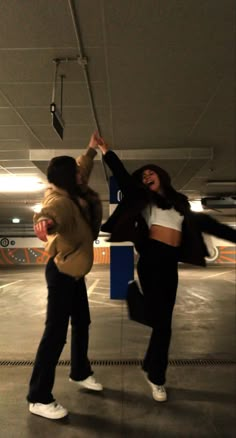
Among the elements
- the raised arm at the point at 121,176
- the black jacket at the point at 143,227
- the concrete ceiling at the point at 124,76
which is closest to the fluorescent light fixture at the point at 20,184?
the concrete ceiling at the point at 124,76

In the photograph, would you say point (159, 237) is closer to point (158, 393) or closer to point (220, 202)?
point (158, 393)

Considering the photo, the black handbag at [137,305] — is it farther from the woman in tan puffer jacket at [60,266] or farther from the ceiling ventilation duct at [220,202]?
the ceiling ventilation duct at [220,202]

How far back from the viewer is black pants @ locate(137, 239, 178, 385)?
212 centimetres

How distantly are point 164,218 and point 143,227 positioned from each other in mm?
157

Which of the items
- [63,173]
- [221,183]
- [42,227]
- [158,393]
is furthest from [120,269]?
[42,227]

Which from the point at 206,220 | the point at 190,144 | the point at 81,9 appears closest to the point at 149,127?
the point at 190,144

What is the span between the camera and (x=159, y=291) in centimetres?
213

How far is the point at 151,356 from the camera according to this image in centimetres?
219

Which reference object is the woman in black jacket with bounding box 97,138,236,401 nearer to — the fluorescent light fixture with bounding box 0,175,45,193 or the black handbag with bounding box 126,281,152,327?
the black handbag with bounding box 126,281,152,327

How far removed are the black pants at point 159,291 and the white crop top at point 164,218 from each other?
130 mm

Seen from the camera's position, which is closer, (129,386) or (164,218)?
(164,218)

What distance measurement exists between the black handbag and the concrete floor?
0.54m

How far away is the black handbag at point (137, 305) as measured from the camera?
2.17m

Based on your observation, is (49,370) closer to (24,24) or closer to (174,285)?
(174,285)
